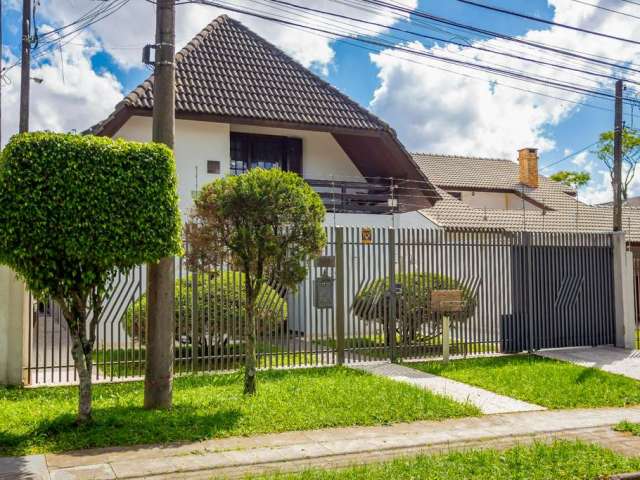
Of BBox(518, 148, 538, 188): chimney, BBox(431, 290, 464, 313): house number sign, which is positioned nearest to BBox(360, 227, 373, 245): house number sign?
BBox(431, 290, 464, 313): house number sign

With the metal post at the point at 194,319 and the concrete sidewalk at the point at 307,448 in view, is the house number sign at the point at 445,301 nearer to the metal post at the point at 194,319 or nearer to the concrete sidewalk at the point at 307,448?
the concrete sidewalk at the point at 307,448

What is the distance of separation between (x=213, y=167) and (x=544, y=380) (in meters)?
9.91

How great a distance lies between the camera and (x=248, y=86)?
17.6 metres

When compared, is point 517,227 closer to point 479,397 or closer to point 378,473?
point 479,397

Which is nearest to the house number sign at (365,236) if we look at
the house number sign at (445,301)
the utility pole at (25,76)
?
the house number sign at (445,301)

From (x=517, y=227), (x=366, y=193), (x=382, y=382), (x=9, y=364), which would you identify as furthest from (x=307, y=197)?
(x=517, y=227)

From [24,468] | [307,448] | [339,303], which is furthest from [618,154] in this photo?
[24,468]

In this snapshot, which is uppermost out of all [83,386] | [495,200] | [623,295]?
[495,200]

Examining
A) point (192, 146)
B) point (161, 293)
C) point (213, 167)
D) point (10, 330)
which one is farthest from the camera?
point (213, 167)

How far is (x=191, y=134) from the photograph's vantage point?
54.4 ft

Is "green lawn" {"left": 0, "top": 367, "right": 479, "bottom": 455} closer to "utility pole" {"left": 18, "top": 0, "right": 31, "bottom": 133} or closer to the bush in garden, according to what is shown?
the bush in garden

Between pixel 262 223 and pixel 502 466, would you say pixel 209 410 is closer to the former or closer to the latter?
pixel 262 223

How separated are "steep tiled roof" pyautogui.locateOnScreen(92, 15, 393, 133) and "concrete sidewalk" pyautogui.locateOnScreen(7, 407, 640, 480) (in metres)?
10.5

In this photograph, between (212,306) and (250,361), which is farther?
(212,306)
